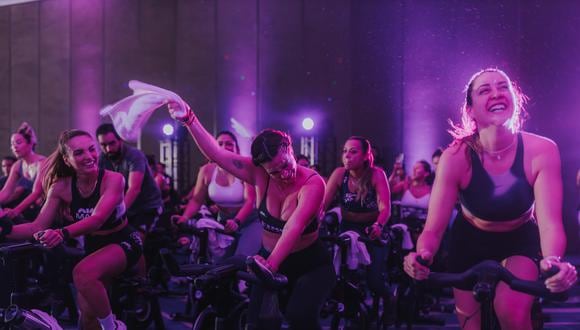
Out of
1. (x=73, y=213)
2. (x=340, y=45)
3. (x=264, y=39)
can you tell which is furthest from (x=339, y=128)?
(x=73, y=213)

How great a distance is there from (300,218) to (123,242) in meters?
1.62

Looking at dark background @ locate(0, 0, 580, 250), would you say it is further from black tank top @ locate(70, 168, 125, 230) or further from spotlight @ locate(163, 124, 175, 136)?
black tank top @ locate(70, 168, 125, 230)

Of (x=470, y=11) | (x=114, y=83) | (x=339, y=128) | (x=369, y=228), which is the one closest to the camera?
(x=369, y=228)

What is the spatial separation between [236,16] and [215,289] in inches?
419

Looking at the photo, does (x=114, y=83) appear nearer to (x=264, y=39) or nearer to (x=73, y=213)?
(x=264, y=39)

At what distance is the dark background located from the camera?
11508 millimetres

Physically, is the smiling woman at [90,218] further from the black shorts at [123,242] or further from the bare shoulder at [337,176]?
the bare shoulder at [337,176]

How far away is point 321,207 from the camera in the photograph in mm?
3691

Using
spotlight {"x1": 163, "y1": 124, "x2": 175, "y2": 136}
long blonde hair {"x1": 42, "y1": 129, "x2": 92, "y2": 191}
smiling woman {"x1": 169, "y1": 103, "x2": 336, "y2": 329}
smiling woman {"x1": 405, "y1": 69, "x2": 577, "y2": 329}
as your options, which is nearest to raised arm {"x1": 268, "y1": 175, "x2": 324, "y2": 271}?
smiling woman {"x1": 169, "y1": 103, "x2": 336, "y2": 329}

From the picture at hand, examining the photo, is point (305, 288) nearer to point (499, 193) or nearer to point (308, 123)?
point (499, 193)

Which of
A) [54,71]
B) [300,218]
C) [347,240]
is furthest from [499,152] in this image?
[54,71]

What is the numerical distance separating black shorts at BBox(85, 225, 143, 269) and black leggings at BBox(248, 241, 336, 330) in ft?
3.89

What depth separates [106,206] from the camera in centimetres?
420

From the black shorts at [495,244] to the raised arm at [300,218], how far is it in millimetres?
797
